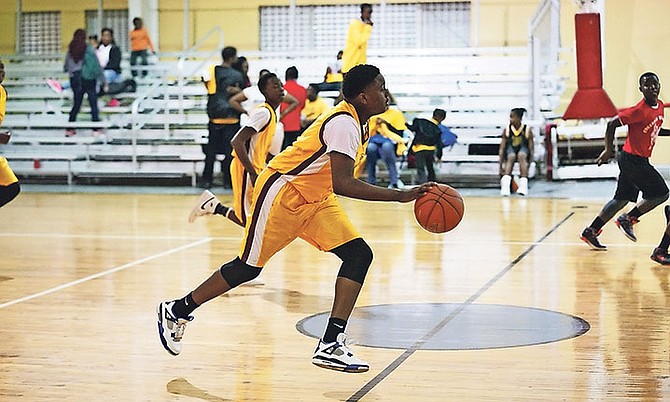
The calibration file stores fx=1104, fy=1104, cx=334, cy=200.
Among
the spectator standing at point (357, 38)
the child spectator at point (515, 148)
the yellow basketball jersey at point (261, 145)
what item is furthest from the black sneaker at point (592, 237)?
the spectator standing at point (357, 38)

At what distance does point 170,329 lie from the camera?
595cm

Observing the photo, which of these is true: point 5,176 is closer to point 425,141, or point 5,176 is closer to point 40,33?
point 425,141

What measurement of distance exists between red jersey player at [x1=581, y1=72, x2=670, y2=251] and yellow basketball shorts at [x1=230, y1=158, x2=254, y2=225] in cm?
327

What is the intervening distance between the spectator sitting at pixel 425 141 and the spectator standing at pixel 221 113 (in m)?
2.90

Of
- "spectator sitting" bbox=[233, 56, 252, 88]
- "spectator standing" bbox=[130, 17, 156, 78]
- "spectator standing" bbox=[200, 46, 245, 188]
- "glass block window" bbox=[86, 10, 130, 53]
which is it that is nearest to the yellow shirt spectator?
"spectator standing" bbox=[200, 46, 245, 188]

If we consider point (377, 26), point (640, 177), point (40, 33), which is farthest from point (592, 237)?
point (40, 33)

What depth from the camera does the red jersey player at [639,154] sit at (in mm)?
9836

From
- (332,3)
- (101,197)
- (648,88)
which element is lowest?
(101,197)

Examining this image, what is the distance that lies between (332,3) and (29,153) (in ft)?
24.6

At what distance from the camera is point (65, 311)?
25.0 ft

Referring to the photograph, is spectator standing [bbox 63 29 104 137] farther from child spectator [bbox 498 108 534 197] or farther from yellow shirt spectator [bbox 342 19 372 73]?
child spectator [bbox 498 108 534 197]

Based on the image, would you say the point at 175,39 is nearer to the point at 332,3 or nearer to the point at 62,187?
the point at 332,3

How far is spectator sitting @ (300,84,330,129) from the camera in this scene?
1872cm

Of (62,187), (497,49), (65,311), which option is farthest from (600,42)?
(65,311)
